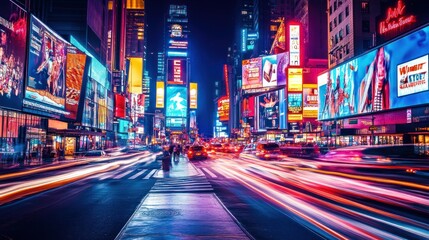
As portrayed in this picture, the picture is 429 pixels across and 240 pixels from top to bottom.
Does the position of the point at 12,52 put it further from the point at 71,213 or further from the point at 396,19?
the point at 396,19

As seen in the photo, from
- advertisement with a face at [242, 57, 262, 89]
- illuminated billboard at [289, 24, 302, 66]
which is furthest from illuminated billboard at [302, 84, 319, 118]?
advertisement with a face at [242, 57, 262, 89]

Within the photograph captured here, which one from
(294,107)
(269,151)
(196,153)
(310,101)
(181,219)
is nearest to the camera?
(181,219)

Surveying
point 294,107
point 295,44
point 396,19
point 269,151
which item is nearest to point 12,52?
point 269,151

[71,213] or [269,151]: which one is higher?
[269,151]

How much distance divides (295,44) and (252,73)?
2165 centimetres

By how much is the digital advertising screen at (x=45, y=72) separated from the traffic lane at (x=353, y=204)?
3456cm

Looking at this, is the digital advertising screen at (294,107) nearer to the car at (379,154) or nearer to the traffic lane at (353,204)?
the car at (379,154)

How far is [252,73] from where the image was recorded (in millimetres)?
114750

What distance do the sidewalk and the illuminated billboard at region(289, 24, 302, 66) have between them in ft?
280

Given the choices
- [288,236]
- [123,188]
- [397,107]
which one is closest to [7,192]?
[123,188]

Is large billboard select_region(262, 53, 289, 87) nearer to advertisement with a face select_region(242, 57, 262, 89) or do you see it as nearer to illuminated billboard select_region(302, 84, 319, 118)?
advertisement with a face select_region(242, 57, 262, 89)

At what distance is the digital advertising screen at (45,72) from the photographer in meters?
43.4

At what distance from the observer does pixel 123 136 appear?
128 m

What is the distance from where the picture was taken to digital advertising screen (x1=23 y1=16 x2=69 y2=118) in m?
43.4
